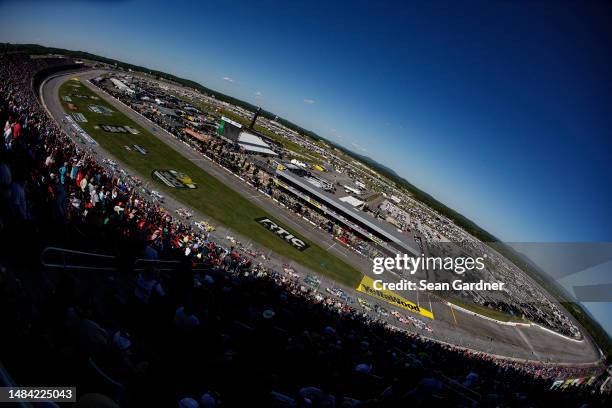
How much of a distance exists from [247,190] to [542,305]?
89018mm

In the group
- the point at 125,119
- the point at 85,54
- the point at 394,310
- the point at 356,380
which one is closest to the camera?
the point at 356,380

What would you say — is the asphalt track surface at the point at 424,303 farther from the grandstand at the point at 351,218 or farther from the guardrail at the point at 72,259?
the guardrail at the point at 72,259

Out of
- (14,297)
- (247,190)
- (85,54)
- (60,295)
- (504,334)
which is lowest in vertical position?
(504,334)

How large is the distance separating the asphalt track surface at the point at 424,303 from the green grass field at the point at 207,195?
68.4 inches

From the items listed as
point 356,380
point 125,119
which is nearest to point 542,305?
point 356,380

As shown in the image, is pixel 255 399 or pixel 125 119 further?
pixel 125 119

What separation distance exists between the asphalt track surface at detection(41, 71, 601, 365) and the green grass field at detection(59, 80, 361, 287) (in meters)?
1.74

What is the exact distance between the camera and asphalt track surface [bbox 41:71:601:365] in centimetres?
3554

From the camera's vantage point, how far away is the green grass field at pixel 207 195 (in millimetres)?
37906

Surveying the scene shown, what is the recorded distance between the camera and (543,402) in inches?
587

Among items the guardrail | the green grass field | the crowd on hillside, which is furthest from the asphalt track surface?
the guardrail

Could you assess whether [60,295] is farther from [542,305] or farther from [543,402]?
[542,305]

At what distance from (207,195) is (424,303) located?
3518 centimetres

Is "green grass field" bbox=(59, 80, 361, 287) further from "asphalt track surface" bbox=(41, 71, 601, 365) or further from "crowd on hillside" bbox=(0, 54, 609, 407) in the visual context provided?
"crowd on hillside" bbox=(0, 54, 609, 407)
